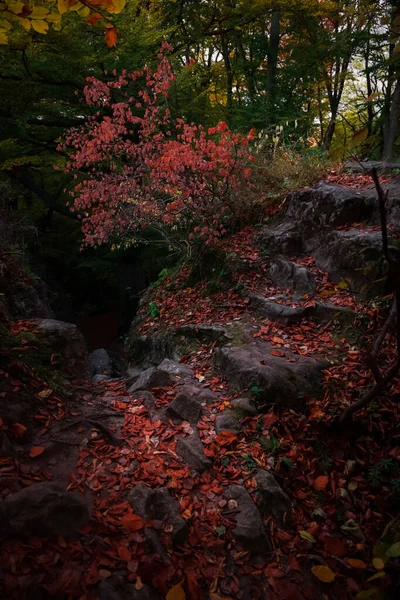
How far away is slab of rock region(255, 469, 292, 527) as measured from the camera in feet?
8.97

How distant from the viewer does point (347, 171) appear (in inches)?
265

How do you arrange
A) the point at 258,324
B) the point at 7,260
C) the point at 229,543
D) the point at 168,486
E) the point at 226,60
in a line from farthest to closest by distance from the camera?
the point at 226,60 → the point at 7,260 → the point at 258,324 → the point at 168,486 → the point at 229,543

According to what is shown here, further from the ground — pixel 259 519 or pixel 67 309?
pixel 259 519

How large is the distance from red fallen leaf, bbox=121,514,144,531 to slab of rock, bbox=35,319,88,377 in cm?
228

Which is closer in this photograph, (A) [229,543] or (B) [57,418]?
(A) [229,543]

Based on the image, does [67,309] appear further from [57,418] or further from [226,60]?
[226,60]

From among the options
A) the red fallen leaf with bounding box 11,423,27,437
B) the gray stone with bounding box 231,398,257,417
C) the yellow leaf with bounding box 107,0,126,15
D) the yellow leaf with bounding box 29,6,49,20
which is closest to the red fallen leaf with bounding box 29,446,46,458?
the red fallen leaf with bounding box 11,423,27,437

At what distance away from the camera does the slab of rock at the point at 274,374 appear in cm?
365

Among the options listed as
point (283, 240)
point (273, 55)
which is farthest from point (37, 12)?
point (273, 55)

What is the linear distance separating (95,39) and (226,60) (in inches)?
360

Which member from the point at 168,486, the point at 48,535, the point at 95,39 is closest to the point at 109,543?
the point at 48,535

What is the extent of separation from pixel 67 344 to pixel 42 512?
2.60 m

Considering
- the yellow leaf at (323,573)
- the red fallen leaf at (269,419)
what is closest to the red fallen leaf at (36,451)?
the red fallen leaf at (269,419)

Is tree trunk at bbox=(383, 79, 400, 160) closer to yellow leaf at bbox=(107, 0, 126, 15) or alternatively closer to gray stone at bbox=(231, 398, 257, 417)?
gray stone at bbox=(231, 398, 257, 417)
